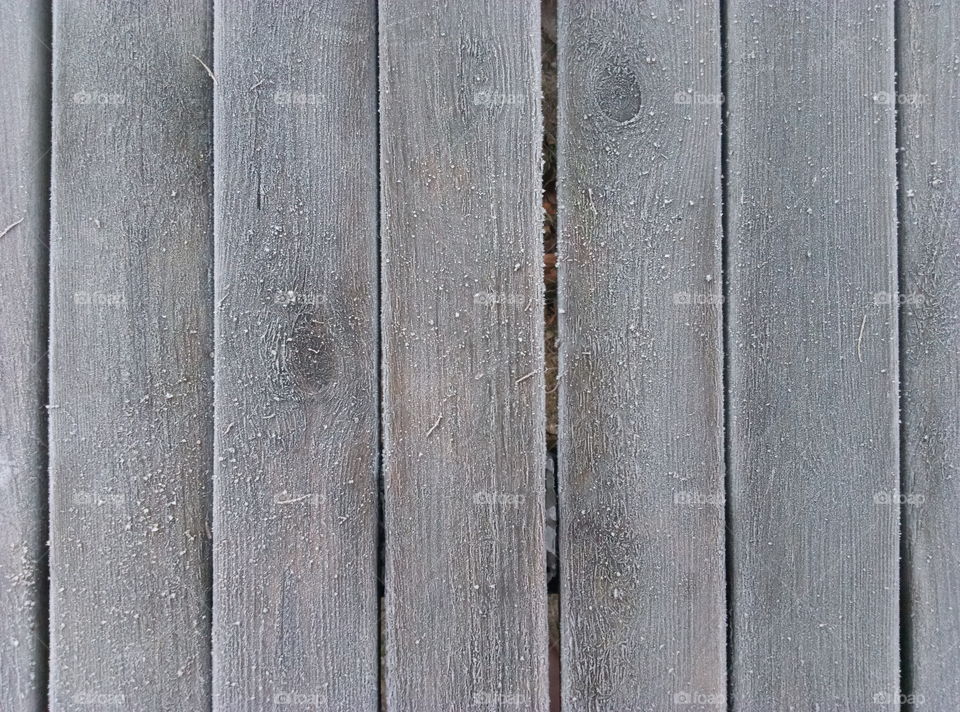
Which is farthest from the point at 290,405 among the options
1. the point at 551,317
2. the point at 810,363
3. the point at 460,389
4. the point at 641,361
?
the point at 810,363

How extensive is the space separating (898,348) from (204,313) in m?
1.45

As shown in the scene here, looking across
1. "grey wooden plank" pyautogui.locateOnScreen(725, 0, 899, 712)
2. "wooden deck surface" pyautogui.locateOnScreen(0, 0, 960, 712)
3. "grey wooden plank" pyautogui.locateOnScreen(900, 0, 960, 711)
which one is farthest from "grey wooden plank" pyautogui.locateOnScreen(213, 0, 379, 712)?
"grey wooden plank" pyautogui.locateOnScreen(900, 0, 960, 711)

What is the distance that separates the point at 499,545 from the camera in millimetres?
1299

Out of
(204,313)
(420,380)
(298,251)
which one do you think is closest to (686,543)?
(420,380)

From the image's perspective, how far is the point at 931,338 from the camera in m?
1.35

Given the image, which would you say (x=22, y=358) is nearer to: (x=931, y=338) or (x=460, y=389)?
(x=460, y=389)

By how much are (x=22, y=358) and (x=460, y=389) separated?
921mm

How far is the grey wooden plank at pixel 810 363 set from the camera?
1317mm

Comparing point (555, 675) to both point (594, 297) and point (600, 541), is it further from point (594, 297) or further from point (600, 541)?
point (594, 297)

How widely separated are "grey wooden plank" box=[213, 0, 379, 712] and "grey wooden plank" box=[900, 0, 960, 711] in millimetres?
1125

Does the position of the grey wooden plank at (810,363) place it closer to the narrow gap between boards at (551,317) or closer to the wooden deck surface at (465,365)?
the wooden deck surface at (465,365)

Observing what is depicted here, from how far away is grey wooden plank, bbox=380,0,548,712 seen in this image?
4.25 ft

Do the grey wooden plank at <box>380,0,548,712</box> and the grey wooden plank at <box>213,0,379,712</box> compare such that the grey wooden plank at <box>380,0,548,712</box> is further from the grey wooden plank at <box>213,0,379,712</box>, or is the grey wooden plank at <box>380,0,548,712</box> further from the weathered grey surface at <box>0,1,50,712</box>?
the weathered grey surface at <box>0,1,50,712</box>

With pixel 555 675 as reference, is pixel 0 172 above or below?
above
